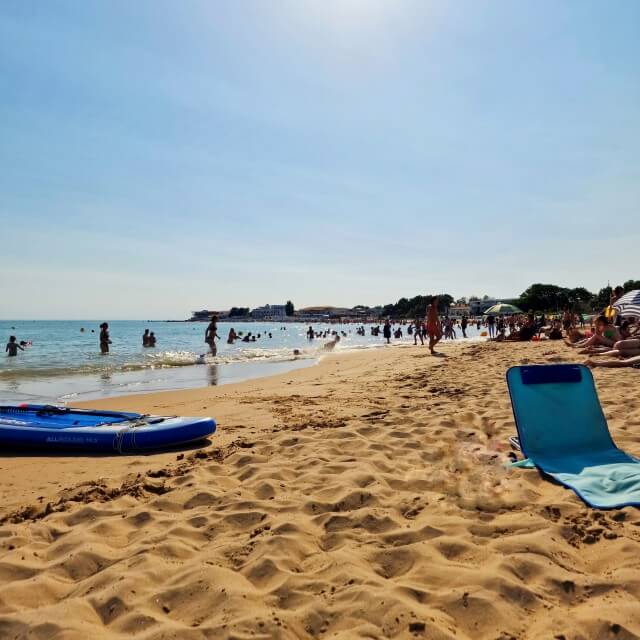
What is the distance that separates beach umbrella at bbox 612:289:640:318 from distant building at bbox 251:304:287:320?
471 ft

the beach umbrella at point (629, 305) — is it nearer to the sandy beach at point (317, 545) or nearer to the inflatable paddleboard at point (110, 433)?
the sandy beach at point (317, 545)

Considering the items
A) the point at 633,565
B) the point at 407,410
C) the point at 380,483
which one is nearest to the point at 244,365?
the point at 407,410

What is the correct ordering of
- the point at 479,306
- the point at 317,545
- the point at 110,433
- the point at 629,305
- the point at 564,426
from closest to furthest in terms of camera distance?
the point at 317,545
the point at 564,426
the point at 110,433
the point at 629,305
the point at 479,306

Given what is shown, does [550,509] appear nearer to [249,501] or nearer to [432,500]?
[432,500]

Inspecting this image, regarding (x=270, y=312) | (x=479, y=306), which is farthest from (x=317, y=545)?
(x=270, y=312)

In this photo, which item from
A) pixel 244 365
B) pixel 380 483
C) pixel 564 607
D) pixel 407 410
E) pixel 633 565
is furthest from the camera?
pixel 244 365

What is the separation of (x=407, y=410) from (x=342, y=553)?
11.3 ft

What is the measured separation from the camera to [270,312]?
165 metres

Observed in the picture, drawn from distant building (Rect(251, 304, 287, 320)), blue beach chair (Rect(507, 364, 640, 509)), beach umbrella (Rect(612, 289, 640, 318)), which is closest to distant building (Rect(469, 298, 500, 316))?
distant building (Rect(251, 304, 287, 320))

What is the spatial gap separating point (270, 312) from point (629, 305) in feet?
506

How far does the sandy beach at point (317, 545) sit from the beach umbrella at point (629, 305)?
1017cm

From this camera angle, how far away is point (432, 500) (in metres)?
2.93

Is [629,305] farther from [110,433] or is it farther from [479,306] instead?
[479,306]

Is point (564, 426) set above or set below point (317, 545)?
above
